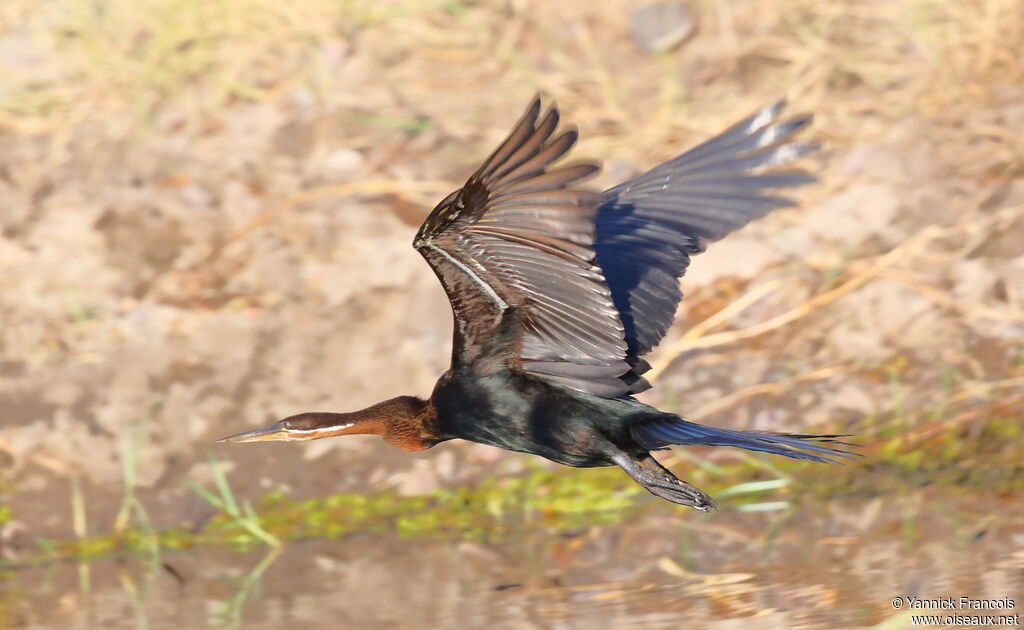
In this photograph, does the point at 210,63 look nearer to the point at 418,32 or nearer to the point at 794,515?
the point at 418,32

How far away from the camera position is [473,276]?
3.92 meters

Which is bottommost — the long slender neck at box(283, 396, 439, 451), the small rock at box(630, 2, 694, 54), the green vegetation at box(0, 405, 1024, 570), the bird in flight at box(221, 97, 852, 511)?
the green vegetation at box(0, 405, 1024, 570)

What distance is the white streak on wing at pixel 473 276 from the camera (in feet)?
12.5

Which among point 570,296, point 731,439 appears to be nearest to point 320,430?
point 570,296

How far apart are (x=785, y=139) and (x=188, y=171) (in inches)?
172

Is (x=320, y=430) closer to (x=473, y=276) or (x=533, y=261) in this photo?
(x=473, y=276)

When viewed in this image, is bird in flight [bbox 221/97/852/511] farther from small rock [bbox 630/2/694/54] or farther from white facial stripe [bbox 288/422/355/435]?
small rock [bbox 630/2/694/54]

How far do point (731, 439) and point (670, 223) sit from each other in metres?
0.92

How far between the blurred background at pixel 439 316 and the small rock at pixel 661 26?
18 millimetres

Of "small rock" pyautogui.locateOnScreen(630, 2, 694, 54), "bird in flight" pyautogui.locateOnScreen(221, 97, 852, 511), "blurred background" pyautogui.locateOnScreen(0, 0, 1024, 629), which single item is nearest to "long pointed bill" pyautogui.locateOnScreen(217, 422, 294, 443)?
"bird in flight" pyautogui.locateOnScreen(221, 97, 852, 511)

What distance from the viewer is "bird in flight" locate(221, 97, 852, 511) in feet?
11.8

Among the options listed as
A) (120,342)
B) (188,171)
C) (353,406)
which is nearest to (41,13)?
(188,171)

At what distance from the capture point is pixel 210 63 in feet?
27.9

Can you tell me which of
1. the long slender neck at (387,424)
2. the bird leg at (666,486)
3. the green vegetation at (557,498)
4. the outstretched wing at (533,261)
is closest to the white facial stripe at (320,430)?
the long slender neck at (387,424)
